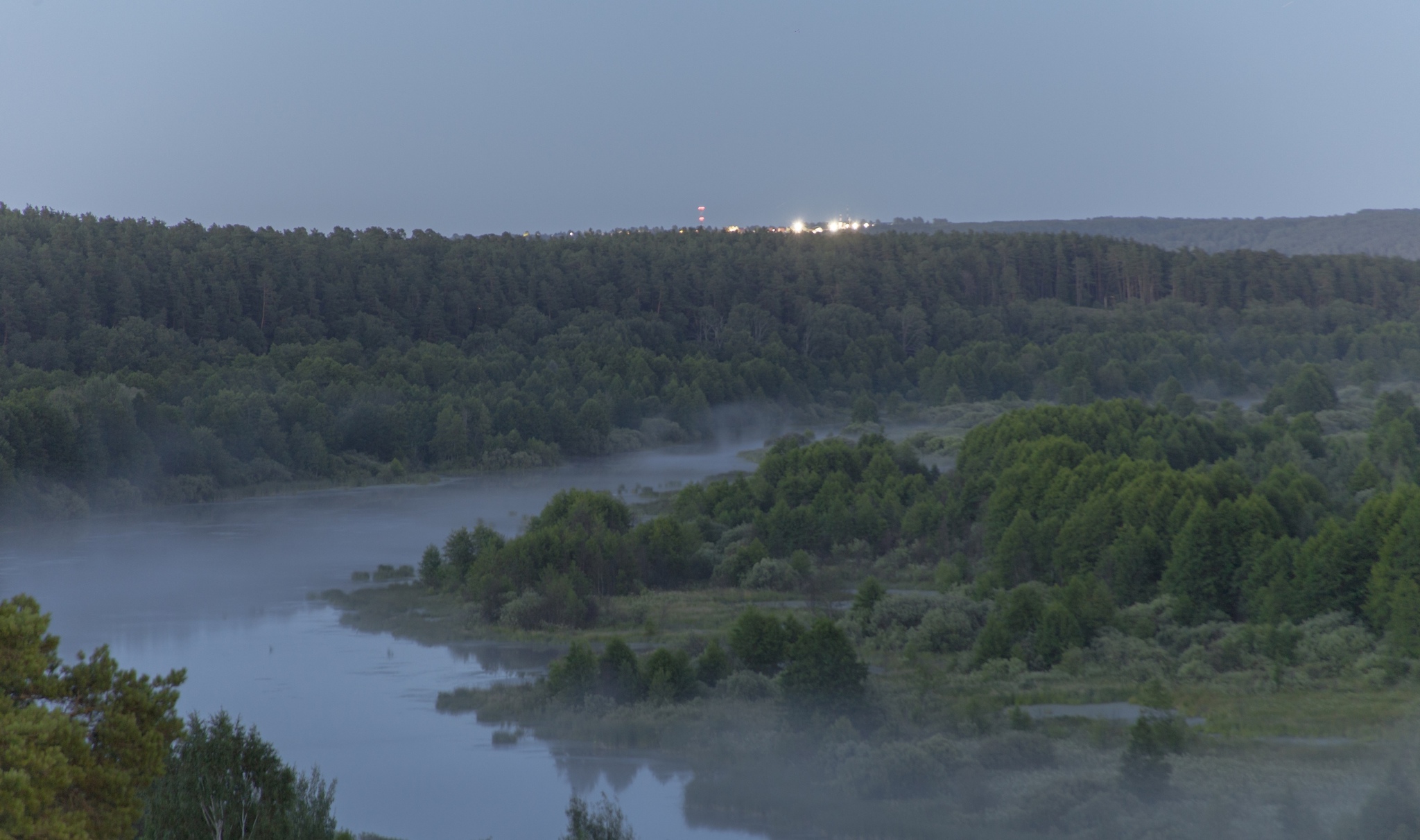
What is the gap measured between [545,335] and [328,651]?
161 feet

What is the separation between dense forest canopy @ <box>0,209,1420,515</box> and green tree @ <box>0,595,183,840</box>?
28.6 metres

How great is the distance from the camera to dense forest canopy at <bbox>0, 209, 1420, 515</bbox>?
135ft

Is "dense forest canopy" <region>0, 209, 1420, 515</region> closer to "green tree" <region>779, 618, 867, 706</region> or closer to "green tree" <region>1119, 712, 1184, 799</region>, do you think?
"green tree" <region>779, 618, 867, 706</region>

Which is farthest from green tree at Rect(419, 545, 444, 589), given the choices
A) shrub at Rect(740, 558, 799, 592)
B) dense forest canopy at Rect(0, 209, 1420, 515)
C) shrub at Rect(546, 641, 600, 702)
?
dense forest canopy at Rect(0, 209, 1420, 515)

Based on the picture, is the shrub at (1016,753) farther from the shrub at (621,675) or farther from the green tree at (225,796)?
the green tree at (225,796)

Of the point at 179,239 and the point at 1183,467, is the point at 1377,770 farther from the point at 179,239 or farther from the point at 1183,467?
the point at 179,239

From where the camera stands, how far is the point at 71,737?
5.97 meters

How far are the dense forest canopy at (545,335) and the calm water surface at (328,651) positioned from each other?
4482 mm

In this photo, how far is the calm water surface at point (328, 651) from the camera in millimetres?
13445

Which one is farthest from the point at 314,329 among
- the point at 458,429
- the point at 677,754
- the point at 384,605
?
the point at 677,754

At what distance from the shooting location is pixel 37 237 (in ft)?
195

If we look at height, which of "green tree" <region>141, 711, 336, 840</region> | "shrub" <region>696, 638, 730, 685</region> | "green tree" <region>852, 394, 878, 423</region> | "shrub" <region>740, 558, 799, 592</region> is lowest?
"green tree" <region>852, 394, 878, 423</region>

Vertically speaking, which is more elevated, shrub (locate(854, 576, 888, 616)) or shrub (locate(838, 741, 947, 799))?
shrub (locate(854, 576, 888, 616))

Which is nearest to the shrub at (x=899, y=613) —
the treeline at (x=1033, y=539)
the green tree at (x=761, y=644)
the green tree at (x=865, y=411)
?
the treeline at (x=1033, y=539)
